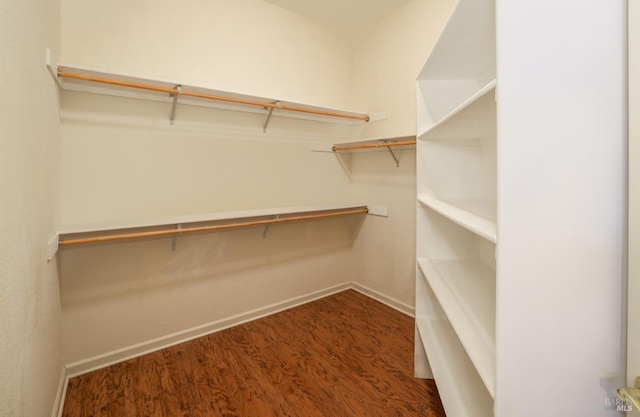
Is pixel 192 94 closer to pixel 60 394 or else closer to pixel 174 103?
pixel 174 103

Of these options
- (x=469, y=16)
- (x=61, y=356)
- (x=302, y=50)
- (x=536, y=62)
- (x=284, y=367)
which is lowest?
(x=284, y=367)

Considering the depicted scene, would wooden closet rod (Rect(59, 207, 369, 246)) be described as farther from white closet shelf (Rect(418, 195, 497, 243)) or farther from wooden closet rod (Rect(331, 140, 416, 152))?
white closet shelf (Rect(418, 195, 497, 243))

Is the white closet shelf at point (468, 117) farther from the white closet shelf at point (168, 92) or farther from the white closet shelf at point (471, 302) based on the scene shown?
the white closet shelf at point (168, 92)

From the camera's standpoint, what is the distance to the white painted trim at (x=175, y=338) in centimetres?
178

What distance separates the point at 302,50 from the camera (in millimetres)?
2672

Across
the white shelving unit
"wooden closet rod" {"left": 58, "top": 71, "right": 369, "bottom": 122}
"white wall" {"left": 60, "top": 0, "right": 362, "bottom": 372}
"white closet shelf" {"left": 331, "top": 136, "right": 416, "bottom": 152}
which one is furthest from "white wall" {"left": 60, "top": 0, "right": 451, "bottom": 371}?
the white shelving unit

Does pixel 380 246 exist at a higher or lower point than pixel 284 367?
higher

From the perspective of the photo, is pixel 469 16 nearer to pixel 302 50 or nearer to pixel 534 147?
pixel 534 147

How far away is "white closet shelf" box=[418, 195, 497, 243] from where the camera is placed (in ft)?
2.74

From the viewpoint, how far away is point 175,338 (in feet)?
6.82

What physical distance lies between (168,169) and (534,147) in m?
2.04

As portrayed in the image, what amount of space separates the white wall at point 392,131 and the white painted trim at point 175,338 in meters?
0.75

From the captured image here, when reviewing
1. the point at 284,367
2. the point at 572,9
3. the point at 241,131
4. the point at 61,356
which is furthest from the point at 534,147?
the point at 61,356

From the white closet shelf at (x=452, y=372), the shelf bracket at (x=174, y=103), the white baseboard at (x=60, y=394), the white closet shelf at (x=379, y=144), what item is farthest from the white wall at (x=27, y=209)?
the white closet shelf at (x=379, y=144)
